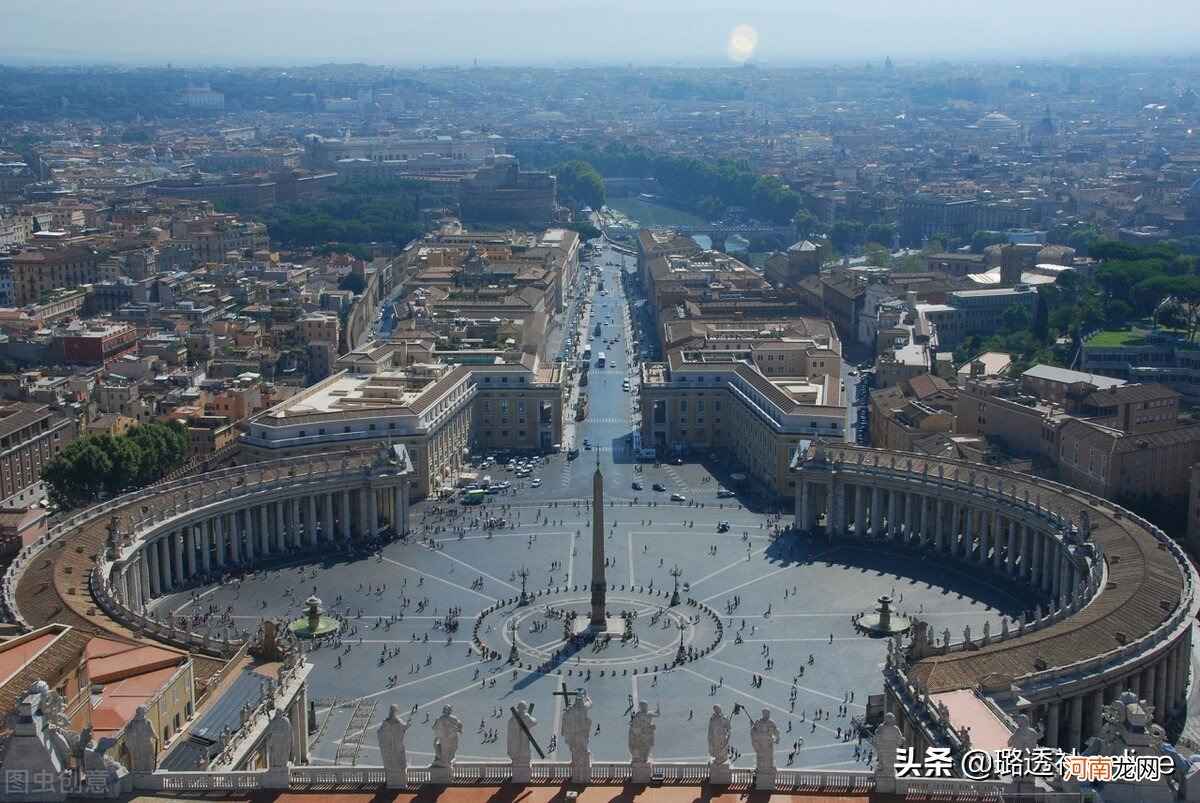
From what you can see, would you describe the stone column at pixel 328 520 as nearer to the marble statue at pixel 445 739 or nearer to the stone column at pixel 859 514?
the stone column at pixel 859 514

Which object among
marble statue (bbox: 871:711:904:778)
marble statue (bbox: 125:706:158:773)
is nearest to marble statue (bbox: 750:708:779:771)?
marble statue (bbox: 871:711:904:778)

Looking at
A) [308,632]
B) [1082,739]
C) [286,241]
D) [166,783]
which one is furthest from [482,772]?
[286,241]

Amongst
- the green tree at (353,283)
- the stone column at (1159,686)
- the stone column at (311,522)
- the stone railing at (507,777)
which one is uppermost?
the stone railing at (507,777)

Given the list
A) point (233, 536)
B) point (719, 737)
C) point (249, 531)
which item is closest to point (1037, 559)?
point (249, 531)

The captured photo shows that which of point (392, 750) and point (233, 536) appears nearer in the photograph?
point (392, 750)

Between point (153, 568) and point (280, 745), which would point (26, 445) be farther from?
point (280, 745)

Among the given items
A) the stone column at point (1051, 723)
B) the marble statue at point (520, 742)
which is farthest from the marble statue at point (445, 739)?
the stone column at point (1051, 723)
